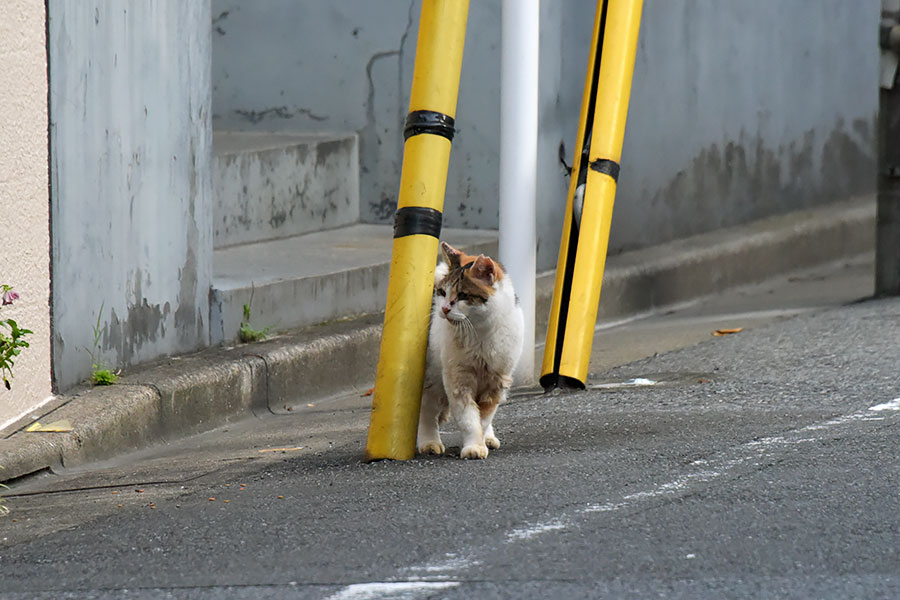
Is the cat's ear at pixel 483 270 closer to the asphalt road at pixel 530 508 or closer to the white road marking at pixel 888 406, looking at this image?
the asphalt road at pixel 530 508

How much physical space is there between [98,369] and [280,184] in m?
2.93

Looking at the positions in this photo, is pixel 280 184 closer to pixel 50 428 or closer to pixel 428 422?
pixel 50 428

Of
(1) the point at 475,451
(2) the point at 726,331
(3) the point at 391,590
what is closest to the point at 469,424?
(1) the point at 475,451

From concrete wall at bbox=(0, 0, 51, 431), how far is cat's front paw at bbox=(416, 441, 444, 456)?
1773 millimetres

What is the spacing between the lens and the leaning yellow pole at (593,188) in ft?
23.2

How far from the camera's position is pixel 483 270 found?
5.32 meters

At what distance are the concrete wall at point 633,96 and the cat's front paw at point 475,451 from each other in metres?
4.18

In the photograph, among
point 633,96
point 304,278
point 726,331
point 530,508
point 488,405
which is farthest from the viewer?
point 633,96

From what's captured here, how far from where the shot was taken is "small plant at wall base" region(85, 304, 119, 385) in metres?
6.58

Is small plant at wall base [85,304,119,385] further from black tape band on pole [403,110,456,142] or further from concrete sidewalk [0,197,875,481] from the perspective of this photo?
black tape band on pole [403,110,456,142]

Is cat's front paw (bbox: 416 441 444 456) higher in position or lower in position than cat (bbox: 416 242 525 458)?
lower

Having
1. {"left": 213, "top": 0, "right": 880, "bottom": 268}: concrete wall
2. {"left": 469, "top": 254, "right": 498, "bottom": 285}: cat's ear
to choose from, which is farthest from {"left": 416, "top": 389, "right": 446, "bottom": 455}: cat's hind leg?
{"left": 213, "top": 0, "right": 880, "bottom": 268}: concrete wall

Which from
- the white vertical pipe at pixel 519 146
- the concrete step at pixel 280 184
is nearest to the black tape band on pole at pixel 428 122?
the white vertical pipe at pixel 519 146

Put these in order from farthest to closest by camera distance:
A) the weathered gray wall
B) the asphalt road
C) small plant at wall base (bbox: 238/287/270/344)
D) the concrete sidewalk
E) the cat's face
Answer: small plant at wall base (bbox: 238/287/270/344)
the weathered gray wall
the concrete sidewalk
the cat's face
the asphalt road
